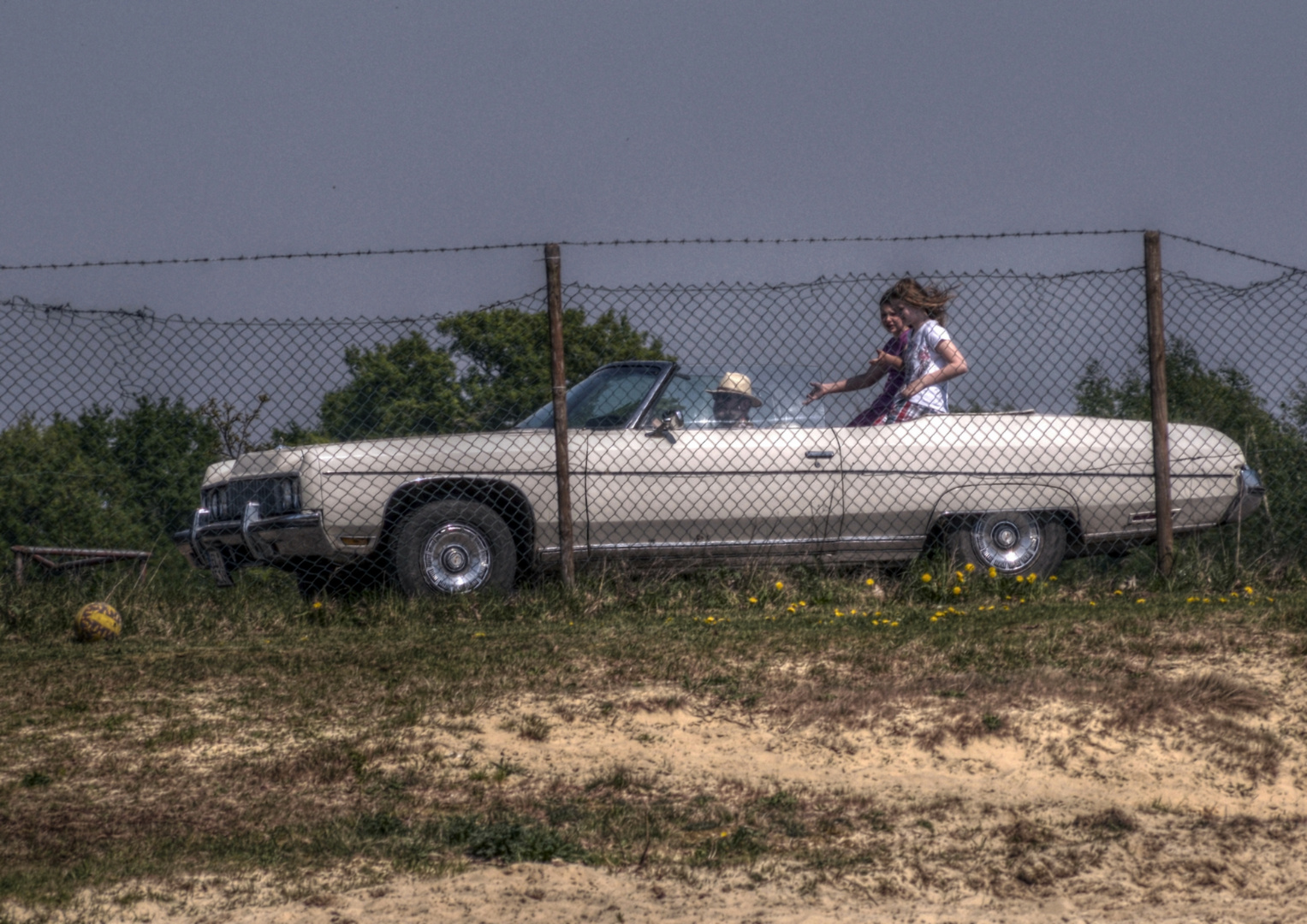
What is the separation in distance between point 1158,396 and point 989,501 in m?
1.09

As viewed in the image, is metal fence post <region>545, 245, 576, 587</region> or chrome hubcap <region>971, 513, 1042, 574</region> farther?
chrome hubcap <region>971, 513, 1042, 574</region>

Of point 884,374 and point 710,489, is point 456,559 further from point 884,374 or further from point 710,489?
point 884,374

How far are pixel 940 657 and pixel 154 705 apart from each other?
10.0 ft

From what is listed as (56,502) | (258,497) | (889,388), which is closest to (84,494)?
(56,502)

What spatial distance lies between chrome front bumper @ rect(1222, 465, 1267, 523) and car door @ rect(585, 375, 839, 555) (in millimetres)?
2292

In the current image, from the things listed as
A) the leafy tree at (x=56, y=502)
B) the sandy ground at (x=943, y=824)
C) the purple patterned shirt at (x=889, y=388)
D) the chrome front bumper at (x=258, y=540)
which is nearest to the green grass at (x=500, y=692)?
the sandy ground at (x=943, y=824)

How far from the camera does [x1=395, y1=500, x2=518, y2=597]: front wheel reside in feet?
20.5

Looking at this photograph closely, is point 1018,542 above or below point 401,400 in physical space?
below

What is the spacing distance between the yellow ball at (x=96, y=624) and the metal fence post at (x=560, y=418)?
2161 mm

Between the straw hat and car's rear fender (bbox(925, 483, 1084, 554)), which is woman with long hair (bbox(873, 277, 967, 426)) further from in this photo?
the straw hat

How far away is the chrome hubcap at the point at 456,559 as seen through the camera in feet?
20.6

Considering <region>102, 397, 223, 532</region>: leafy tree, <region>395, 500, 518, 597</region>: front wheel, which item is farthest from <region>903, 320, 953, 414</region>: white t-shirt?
<region>102, 397, 223, 532</region>: leafy tree

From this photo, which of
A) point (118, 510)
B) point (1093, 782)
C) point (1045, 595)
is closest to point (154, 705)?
point (1093, 782)

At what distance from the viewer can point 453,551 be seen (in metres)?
6.33
